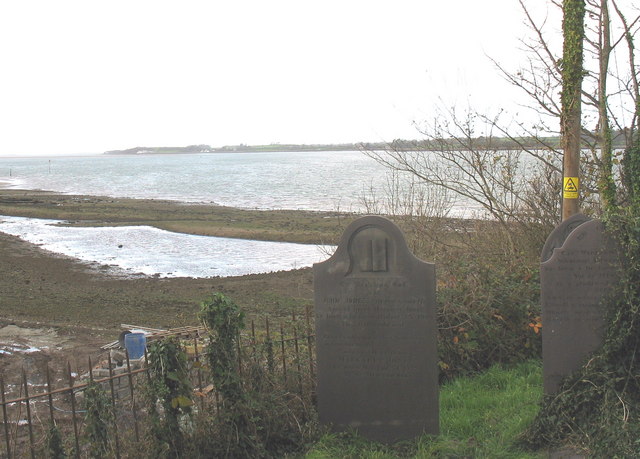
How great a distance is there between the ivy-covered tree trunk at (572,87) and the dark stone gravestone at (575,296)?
2.30 meters

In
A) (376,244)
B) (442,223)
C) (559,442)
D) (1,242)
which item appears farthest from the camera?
(1,242)

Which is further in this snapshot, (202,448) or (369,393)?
A: (369,393)

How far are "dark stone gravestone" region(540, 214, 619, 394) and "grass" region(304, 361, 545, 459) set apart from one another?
52cm

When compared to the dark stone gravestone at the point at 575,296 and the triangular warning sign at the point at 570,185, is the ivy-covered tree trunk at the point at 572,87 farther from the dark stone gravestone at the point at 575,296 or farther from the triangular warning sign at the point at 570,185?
the dark stone gravestone at the point at 575,296

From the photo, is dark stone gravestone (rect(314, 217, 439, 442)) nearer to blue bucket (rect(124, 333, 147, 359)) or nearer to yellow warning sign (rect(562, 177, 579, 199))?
yellow warning sign (rect(562, 177, 579, 199))

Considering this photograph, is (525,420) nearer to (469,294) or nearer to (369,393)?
(369,393)

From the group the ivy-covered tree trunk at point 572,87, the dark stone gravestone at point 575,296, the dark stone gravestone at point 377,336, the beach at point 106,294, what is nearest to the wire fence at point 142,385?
the dark stone gravestone at point 377,336

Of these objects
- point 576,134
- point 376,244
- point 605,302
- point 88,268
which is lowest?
point 88,268

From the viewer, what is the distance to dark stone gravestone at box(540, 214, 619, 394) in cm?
522

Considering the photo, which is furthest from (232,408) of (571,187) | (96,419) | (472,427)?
(571,187)

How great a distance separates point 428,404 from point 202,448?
73.2 inches

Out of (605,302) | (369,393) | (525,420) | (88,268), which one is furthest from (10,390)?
(88,268)

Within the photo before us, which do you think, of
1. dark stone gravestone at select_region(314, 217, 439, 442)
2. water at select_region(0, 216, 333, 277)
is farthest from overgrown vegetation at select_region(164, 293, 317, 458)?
water at select_region(0, 216, 333, 277)

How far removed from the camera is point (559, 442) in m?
4.90
